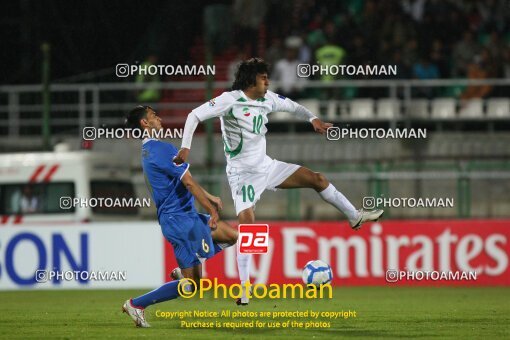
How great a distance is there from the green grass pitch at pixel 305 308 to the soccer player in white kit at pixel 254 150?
123 cm

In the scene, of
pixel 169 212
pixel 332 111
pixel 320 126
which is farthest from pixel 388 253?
pixel 169 212

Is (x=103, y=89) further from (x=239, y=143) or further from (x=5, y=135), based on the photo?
(x=239, y=143)

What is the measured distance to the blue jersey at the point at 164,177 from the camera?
11.3 metres

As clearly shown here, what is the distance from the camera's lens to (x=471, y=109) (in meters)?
19.5

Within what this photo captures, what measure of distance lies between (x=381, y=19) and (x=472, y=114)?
8.89 feet

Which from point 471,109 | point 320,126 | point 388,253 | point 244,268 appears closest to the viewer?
point 320,126

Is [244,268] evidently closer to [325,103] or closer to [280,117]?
[325,103]

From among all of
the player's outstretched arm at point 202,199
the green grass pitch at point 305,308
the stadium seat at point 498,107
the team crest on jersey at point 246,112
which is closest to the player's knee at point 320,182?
the team crest on jersey at point 246,112

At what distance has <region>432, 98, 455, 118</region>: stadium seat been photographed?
19.2 meters

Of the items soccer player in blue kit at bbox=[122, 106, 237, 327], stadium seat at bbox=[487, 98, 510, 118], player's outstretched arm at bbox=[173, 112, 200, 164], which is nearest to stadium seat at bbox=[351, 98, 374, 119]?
stadium seat at bbox=[487, 98, 510, 118]

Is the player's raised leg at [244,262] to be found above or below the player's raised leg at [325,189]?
below

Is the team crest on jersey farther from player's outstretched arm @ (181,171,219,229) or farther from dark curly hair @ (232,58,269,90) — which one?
player's outstretched arm @ (181,171,219,229)

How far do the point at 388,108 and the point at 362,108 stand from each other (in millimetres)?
420

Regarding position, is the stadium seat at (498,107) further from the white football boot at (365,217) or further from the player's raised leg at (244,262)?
the player's raised leg at (244,262)
